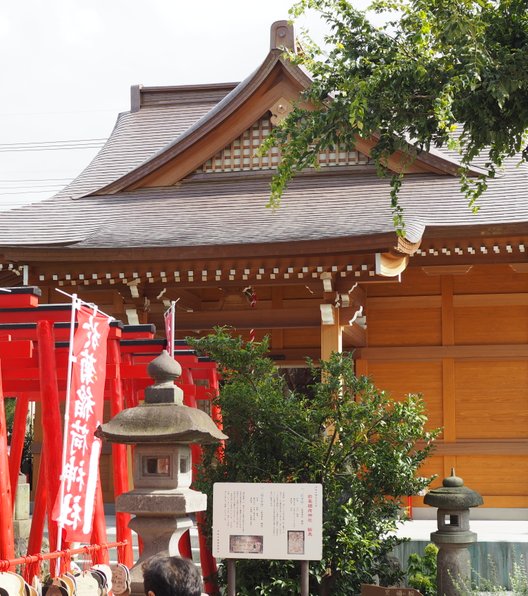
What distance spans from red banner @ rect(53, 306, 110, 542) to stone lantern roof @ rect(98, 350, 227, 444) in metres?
0.44

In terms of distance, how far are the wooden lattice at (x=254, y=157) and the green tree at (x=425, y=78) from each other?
18.3ft

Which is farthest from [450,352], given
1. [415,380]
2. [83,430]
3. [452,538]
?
[83,430]

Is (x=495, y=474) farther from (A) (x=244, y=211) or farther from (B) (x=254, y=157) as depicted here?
(B) (x=254, y=157)

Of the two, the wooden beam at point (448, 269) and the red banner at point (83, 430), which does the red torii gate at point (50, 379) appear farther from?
the wooden beam at point (448, 269)

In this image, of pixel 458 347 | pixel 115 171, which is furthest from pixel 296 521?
pixel 115 171

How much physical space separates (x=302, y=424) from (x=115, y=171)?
956 cm

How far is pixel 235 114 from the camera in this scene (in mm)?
15227

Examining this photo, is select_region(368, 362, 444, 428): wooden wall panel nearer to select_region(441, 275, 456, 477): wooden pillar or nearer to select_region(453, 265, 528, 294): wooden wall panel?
select_region(441, 275, 456, 477): wooden pillar

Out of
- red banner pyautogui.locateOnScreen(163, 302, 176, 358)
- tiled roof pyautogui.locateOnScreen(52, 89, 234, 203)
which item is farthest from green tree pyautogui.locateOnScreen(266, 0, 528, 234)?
tiled roof pyautogui.locateOnScreen(52, 89, 234, 203)

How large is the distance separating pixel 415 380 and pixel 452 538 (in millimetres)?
4687

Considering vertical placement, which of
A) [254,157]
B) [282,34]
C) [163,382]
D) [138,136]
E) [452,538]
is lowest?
[452,538]

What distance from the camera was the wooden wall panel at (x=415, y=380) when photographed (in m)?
14.4

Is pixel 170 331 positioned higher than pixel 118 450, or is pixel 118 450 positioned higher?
pixel 170 331

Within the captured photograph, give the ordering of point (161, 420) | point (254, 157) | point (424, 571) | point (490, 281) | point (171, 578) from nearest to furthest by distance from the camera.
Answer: point (171, 578) < point (161, 420) < point (424, 571) < point (490, 281) < point (254, 157)
